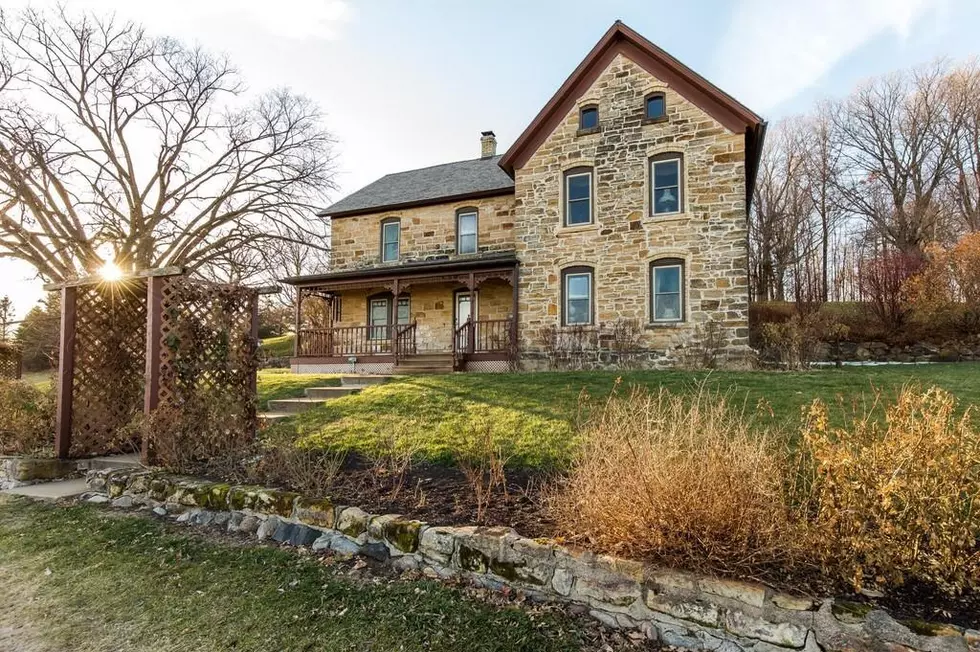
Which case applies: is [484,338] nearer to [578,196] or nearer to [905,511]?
[578,196]

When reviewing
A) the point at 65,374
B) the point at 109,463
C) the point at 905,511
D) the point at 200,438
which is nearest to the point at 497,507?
the point at 905,511

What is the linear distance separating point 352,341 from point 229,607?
14.1 meters

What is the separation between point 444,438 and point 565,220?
30.5 feet

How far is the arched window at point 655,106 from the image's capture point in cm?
1313

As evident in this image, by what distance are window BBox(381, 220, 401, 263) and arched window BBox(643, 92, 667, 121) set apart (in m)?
8.69

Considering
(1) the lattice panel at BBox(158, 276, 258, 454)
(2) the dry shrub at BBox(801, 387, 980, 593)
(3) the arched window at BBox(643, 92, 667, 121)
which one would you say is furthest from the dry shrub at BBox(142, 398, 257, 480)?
(3) the arched window at BBox(643, 92, 667, 121)

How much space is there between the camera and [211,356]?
626 centimetres

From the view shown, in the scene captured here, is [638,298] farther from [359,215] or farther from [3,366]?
[3,366]

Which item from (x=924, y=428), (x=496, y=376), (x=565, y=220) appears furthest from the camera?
(x=565, y=220)

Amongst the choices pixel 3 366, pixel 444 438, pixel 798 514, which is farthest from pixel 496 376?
pixel 3 366

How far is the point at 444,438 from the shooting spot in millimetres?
6324

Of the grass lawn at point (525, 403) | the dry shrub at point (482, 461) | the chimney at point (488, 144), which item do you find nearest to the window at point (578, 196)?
the grass lawn at point (525, 403)

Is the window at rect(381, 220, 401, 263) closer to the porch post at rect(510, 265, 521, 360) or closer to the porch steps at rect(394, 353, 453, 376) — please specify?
the porch steps at rect(394, 353, 453, 376)

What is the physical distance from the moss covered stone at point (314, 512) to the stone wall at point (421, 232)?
11935 millimetres
